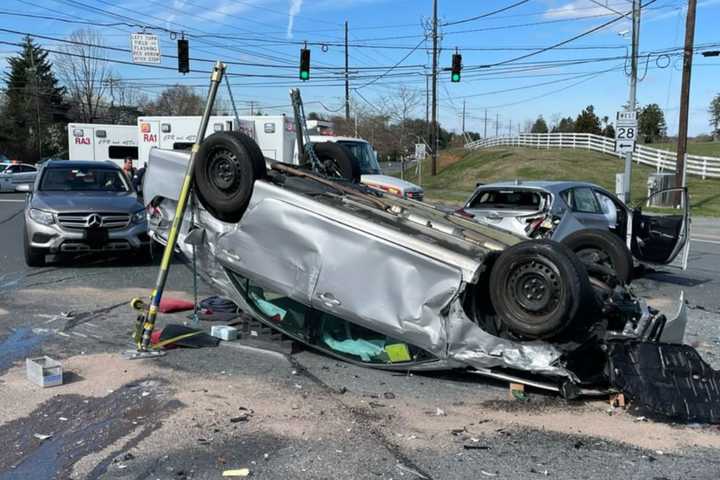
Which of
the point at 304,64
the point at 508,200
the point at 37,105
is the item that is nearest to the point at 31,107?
the point at 37,105

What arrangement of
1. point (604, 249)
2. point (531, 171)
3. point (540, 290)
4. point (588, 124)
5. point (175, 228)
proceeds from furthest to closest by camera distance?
point (588, 124) < point (531, 171) < point (604, 249) < point (175, 228) < point (540, 290)

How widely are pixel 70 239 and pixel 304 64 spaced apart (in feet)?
55.2

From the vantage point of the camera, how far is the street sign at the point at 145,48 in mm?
26438

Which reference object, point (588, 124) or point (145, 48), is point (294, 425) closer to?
point (145, 48)

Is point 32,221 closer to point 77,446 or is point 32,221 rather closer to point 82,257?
point 82,257

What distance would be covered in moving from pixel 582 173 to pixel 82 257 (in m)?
34.3

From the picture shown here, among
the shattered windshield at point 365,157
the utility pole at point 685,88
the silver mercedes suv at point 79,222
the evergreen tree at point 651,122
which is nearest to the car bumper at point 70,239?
the silver mercedes suv at point 79,222

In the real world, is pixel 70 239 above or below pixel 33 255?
above

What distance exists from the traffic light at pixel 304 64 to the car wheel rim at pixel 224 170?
784 inches

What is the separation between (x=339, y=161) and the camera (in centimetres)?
730

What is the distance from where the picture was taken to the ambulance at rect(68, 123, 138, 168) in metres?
24.9

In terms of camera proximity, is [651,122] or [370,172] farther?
[651,122]

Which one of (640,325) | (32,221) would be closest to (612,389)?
(640,325)

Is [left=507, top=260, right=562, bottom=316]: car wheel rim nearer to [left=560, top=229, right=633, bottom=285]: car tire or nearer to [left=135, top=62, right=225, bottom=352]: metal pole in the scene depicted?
[left=135, top=62, right=225, bottom=352]: metal pole
